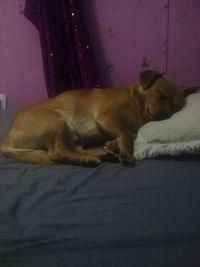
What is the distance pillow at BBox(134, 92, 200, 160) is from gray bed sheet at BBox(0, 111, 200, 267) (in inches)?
2.4

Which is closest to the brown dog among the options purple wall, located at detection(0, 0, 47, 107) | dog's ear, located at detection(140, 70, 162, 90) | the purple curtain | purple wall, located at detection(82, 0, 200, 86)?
dog's ear, located at detection(140, 70, 162, 90)

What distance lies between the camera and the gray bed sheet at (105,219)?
0.97m

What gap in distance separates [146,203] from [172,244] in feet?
0.54

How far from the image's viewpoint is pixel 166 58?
2.28 meters

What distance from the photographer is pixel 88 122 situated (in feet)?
5.94

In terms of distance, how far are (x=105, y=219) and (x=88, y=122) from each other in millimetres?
804

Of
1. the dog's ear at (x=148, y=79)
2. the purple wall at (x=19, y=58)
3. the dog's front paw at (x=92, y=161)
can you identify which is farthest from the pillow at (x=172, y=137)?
the purple wall at (x=19, y=58)

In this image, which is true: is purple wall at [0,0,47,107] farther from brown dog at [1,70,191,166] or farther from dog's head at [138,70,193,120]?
dog's head at [138,70,193,120]

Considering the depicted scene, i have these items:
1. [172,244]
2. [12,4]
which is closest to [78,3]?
[12,4]

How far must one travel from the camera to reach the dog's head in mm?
1723

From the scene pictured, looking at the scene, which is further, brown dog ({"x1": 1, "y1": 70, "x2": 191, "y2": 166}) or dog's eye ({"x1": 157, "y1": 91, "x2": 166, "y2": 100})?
dog's eye ({"x1": 157, "y1": 91, "x2": 166, "y2": 100})

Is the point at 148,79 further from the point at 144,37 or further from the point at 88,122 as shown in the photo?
the point at 144,37

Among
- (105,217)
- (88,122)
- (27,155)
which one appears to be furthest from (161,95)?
(105,217)

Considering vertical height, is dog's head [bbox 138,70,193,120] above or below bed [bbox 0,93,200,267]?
above
